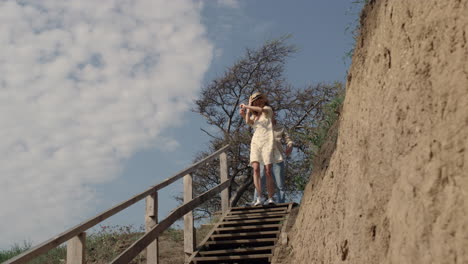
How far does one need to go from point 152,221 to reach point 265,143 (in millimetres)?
2749

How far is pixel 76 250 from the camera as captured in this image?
528 cm

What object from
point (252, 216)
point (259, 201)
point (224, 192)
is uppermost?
point (224, 192)

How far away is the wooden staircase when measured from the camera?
797cm

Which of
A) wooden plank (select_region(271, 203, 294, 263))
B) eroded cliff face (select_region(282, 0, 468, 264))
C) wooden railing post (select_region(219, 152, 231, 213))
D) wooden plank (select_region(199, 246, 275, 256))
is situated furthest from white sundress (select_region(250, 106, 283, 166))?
eroded cliff face (select_region(282, 0, 468, 264))

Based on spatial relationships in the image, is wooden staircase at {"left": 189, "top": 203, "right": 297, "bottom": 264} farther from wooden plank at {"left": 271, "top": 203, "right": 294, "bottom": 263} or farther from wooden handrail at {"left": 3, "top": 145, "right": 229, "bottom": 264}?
wooden handrail at {"left": 3, "top": 145, "right": 229, "bottom": 264}

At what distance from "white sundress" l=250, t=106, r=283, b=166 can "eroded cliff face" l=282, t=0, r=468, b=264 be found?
3.83 metres

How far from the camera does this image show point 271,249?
312 inches

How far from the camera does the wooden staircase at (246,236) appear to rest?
7.97 meters

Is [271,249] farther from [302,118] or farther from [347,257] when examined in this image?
[302,118]

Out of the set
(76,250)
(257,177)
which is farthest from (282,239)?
(76,250)

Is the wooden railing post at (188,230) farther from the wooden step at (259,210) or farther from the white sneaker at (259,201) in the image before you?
the white sneaker at (259,201)

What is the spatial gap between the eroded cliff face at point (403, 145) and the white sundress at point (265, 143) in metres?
3.83

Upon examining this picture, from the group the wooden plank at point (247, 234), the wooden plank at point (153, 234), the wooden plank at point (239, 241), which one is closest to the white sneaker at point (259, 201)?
the wooden plank at point (153, 234)

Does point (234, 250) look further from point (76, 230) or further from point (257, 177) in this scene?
point (76, 230)
